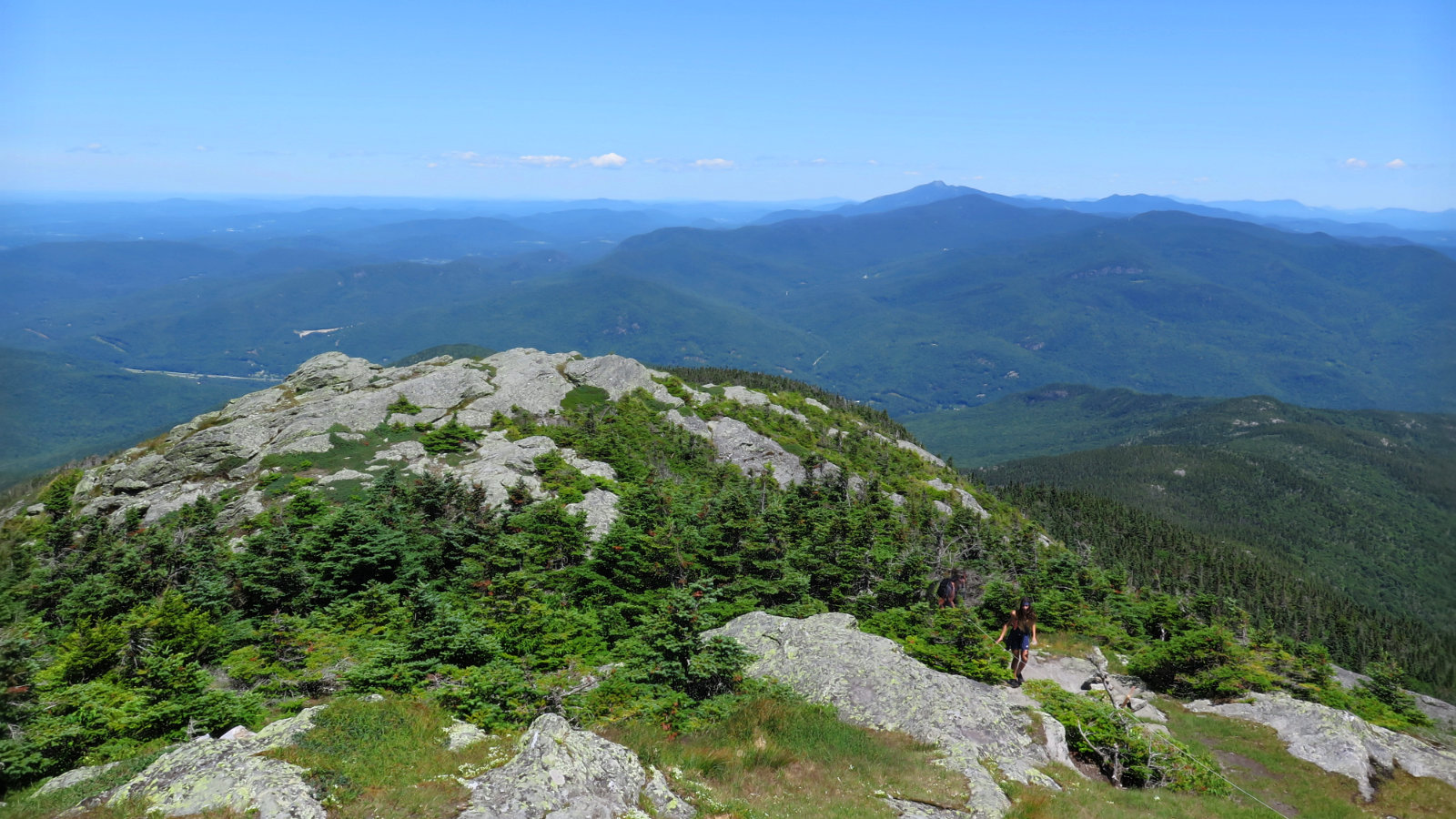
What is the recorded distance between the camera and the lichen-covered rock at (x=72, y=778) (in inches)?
503

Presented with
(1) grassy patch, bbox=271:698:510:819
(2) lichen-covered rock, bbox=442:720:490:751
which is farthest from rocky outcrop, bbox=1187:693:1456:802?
(2) lichen-covered rock, bbox=442:720:490:751

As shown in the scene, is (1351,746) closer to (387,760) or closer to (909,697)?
(909,697)

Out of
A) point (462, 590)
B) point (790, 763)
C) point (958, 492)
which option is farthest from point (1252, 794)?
point (958, 492)

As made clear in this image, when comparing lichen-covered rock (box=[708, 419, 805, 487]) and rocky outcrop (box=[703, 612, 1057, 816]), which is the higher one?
rocky outcrop (box=[703, 612, 1057, 816])

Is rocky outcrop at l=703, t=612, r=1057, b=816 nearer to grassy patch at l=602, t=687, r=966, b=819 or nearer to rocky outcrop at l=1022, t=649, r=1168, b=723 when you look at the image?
grassy patch at l=602, t=687, r=966, b=819

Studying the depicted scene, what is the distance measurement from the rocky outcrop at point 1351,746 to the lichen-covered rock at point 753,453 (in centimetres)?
5213

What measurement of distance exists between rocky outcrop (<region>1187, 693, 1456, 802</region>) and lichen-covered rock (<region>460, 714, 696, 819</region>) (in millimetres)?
21521

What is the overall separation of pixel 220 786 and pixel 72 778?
5.86 metres

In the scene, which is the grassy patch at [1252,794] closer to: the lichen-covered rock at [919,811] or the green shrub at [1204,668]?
the lichen-covered rock at [919,811]

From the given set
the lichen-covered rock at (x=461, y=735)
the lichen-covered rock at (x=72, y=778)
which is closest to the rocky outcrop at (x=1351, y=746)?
the lichen-covered rock at (x=461, y=735)

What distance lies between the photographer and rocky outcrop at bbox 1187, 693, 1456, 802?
19.2 meters

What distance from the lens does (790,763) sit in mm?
16000

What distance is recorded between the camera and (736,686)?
19109mm

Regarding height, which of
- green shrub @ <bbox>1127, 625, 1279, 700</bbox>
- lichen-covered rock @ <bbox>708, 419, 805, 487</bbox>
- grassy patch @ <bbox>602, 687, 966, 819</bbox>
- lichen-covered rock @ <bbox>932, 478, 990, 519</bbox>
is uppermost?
grassy patch @ <bbox>602, 687, 966, 819</bbox>
